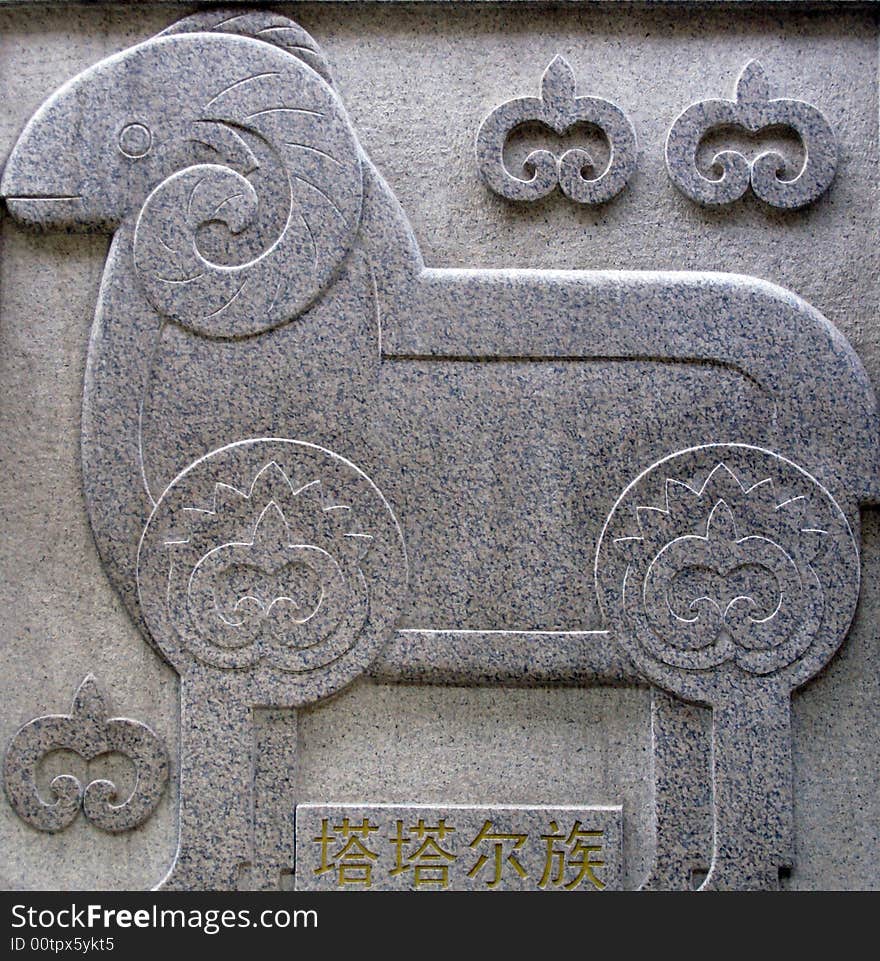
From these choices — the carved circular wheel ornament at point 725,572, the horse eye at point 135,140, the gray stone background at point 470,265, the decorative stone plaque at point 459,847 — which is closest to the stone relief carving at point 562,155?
the gray stone background at point 470,265

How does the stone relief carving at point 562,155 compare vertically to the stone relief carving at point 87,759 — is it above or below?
above

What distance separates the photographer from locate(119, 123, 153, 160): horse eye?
9.58 ft

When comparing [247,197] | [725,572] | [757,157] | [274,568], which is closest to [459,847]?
[274,568]

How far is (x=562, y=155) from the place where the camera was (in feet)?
9.82

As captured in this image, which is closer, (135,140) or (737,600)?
(737,600)

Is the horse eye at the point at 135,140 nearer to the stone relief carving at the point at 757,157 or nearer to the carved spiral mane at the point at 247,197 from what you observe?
the carved spiral mane at the point at 247,197

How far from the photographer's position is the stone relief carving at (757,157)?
297cm

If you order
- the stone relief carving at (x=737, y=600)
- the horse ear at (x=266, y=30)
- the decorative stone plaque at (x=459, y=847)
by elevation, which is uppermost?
the horse ear at (x=266, y=30)

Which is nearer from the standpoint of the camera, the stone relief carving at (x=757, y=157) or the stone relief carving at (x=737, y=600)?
the stone relief carving at (x=737, y=600)

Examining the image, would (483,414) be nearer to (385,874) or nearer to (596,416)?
(596,416)

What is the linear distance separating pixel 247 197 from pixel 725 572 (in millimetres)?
1594

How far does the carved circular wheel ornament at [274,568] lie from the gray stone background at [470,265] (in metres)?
0.13

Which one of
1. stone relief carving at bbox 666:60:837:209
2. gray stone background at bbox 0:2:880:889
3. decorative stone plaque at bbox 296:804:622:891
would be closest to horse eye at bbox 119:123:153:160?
gray stone background at bbox 0:2:880:889

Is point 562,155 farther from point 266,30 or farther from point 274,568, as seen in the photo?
point 274,568
